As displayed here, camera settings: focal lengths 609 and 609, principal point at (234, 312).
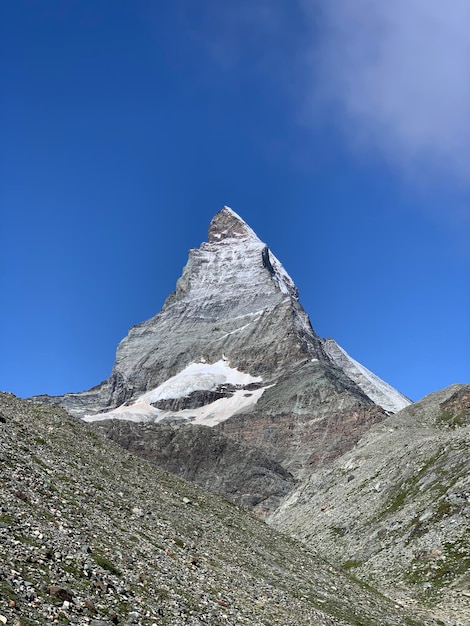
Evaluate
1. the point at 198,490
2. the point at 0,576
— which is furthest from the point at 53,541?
the point at 198,490

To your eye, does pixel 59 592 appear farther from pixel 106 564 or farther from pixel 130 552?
pixel 130 552

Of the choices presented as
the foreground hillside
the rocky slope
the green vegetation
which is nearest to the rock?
the foreground hillside

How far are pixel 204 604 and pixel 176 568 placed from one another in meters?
3.83

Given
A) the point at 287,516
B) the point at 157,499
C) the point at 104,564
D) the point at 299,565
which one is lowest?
the point at 104,564

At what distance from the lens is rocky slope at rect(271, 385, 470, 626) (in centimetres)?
4659

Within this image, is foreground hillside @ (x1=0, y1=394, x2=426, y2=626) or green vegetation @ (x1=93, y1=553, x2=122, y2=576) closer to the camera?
foreground hillside @ (x1=0, y1=394, x2=426, y2=626)

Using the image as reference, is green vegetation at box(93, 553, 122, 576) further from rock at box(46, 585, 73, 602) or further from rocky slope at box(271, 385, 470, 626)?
rocky slope at box(271, 385, 470, 626)

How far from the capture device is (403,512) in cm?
6172

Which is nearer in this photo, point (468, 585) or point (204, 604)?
point (204, 604)

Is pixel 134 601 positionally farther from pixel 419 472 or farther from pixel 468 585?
pixel 419 472

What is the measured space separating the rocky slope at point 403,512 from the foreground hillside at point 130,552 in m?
9.32

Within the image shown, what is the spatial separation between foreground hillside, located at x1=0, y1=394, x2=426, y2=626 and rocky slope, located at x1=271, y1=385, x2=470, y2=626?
932 centimetres

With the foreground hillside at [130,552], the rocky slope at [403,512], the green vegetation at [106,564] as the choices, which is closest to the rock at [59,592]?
the foreground hillside at [130,552]

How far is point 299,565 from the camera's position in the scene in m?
39.2
